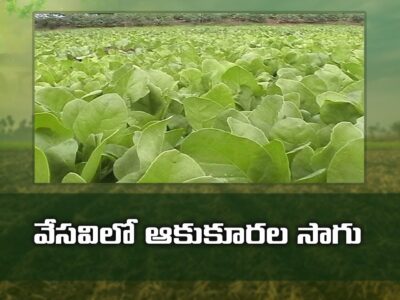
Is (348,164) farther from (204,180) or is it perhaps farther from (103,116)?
(103,116)

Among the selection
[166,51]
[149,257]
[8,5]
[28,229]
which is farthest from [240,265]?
[8,5]

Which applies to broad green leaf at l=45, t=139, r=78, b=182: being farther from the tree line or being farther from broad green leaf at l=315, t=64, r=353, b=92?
broad green leaf at l=315, t=64, r=353, b=92

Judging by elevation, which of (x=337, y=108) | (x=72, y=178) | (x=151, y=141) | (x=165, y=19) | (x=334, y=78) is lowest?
(x=72, y=178)

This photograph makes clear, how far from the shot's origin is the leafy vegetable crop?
6.71 ft

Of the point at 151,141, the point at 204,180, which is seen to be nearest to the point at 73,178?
the point at 151,141

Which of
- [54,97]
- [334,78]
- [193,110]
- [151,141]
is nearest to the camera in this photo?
[151,141]

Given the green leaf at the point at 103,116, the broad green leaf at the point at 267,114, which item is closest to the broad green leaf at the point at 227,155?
the broad green leaf at the point at 267,114

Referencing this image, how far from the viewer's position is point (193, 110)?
6.91 ft

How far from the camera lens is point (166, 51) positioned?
254 centimetres

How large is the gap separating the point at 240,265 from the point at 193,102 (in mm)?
503

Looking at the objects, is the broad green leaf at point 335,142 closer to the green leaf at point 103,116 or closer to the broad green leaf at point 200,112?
the broad green leaf at point 200,112

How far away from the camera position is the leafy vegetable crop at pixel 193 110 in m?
2.04

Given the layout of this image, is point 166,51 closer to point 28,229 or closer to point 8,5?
point 8,5

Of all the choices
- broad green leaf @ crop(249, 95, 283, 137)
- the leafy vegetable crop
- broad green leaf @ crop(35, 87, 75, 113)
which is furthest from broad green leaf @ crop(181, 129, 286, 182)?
broad green leaf @ crop(35, 87, 75, 113)
